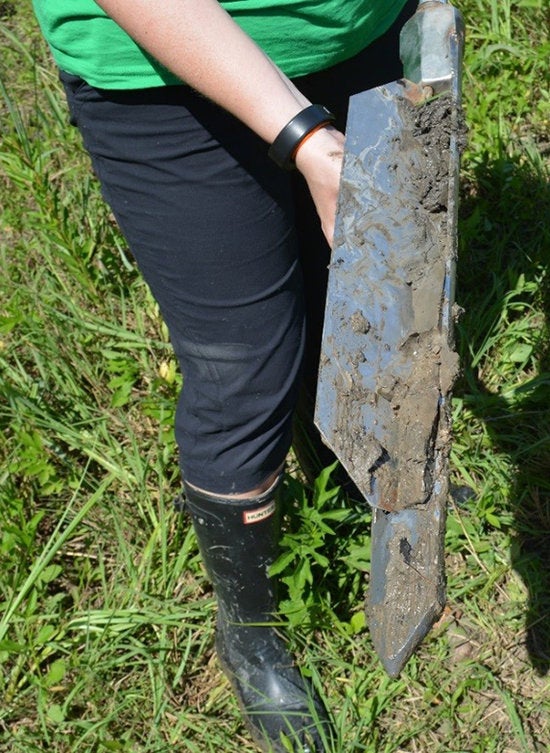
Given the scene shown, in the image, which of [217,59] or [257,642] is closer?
[217,59]

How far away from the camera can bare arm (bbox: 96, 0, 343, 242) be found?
1.19 m

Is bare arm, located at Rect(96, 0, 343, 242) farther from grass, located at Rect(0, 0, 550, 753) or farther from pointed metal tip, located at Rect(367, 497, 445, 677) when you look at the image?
grass, located at Rect(0, 0, 550, 753)

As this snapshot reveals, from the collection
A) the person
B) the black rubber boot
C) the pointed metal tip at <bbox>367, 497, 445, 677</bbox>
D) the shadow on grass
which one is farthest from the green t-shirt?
the shadow on grass

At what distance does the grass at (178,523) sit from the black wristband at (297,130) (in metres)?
0.92

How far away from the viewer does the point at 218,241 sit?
1.46m

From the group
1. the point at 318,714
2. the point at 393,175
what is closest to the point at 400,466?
the point at 393,175

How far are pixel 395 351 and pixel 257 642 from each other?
3.43 ft

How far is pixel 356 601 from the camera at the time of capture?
Result: 2232 millimetres

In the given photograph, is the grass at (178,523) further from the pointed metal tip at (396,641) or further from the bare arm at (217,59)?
the bare arm at (217,59)

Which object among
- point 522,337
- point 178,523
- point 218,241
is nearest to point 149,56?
point 218,241

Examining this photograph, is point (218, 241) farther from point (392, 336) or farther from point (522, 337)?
point (522, 337)

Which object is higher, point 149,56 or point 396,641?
point 149,56

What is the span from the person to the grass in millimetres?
429

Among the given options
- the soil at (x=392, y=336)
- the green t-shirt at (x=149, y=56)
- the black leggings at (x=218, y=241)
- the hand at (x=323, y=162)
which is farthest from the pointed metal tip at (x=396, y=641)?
the green t-shirt at (x=149, y=56)
